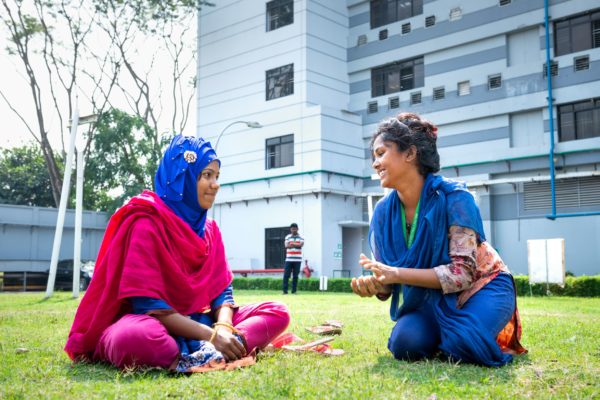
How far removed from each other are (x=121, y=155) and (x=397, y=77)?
14.2m

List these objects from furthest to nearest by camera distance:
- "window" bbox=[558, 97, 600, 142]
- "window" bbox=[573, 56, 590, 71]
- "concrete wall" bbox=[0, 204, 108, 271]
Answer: "concrete wall" bbox=[0, 204, 108, 271] < "window" bbox=[573, 56, 590, 71] < "window" bbox=[558, 97, 600, 142]

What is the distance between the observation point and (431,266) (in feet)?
13.1

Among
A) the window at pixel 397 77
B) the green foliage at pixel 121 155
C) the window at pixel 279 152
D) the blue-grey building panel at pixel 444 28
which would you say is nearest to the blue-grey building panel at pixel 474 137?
the window at pixel 397 77

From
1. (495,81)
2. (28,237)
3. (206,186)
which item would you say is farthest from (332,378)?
(28,237)

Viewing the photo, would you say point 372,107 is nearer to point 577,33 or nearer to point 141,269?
point 577,33

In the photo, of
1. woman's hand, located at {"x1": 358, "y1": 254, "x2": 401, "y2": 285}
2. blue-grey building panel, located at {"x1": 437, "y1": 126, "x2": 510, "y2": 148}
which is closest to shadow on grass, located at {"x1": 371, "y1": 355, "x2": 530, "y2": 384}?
woman's hand, located at {"x1": 358, "y1": 254, "x2": 401, "y2": 285}

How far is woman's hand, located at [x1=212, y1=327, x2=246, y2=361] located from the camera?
384cm

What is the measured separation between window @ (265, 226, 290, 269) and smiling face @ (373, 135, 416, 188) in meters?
20.5

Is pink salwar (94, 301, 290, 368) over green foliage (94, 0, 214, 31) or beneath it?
beneath

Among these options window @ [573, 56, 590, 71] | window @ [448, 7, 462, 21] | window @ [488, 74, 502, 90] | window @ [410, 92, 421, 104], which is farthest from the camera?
window @ [410, 92, 421, 104]

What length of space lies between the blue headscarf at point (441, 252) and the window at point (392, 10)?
69.4 feet

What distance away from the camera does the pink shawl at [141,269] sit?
3865mm

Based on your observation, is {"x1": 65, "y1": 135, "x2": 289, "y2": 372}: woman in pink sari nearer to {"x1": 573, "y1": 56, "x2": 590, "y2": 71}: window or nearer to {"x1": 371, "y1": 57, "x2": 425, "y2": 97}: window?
{"x1": 573, "y1": 56, "x2": 590, "y2": 71}: window

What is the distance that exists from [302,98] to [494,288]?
2068 centimetres
